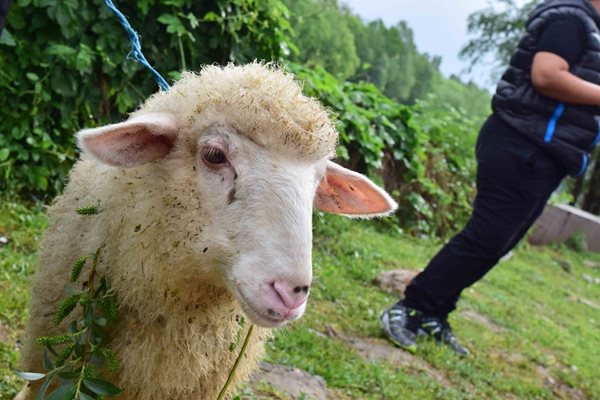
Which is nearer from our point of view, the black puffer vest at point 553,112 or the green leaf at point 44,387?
the green leaf at point 44,387

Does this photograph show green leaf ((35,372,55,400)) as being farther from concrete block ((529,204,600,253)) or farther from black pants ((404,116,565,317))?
concrete block ((529,204,600,253))

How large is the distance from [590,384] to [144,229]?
431 cm

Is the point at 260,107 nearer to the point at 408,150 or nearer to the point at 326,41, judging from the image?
the point at 408,150

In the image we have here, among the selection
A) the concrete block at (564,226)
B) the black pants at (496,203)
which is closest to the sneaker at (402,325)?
the black pants at (496,203)

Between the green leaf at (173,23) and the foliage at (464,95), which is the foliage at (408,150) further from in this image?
the foliage at (464,95)

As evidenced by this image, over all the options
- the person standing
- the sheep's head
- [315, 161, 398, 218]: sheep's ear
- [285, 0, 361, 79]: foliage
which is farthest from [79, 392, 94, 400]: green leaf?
[285, 0, 361, 79]: foliage

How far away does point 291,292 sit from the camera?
62.7 inches

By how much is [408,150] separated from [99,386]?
23.1ft

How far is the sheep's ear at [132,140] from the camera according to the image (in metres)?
1.77

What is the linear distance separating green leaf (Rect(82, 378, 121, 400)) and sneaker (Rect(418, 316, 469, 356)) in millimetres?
2900

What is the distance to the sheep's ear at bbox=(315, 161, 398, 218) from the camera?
2.29 metres

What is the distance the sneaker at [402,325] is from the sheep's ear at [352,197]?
2.10m

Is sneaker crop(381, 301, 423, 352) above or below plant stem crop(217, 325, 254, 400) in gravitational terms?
below

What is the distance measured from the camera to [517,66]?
3705 millimetres
